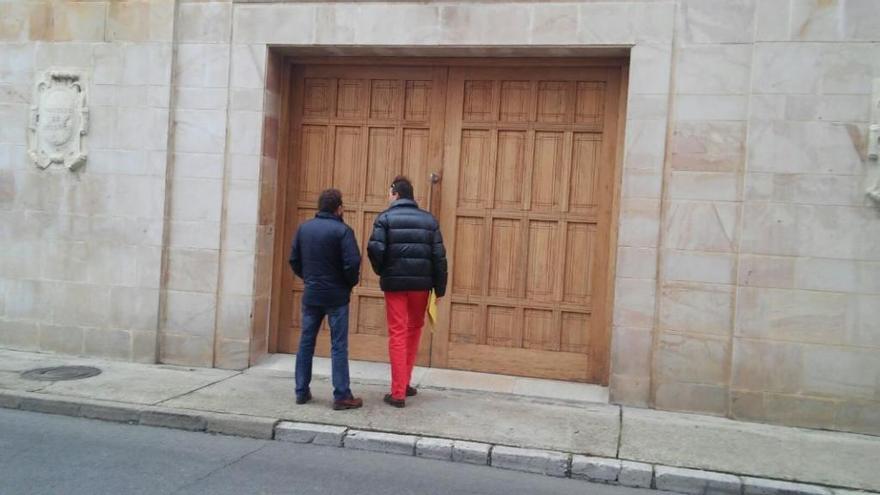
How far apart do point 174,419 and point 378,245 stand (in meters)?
2.22

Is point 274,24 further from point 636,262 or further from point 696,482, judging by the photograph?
point 696,482

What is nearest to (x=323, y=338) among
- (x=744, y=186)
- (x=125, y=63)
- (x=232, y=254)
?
(x=232, y=254)

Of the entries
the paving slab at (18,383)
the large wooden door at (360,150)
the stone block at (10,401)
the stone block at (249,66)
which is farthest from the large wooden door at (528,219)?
→ the stone block at (10,401)

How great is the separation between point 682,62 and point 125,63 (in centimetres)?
577

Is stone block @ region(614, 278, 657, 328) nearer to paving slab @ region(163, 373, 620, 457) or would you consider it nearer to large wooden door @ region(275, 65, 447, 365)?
paving slab @ region(163, 373, 620, 457)

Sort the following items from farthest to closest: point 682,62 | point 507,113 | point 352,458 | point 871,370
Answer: point 507,113, point 682,62, point 871,370, point 352,458

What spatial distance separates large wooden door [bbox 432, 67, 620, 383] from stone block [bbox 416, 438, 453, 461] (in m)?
2.14

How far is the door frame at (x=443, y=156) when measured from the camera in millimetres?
7430

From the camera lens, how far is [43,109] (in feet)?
27.1

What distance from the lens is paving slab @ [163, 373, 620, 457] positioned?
19.6 ft

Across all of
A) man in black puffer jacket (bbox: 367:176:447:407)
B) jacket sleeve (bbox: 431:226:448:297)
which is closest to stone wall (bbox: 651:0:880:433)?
jacket sleeve (bbox: 431:226:448:297)

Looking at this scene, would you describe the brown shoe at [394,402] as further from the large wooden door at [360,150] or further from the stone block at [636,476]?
the stone block at [636,476]

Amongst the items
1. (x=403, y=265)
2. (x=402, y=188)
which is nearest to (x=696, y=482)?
(x=403, y=265)

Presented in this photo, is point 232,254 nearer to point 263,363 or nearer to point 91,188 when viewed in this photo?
point 263,363
